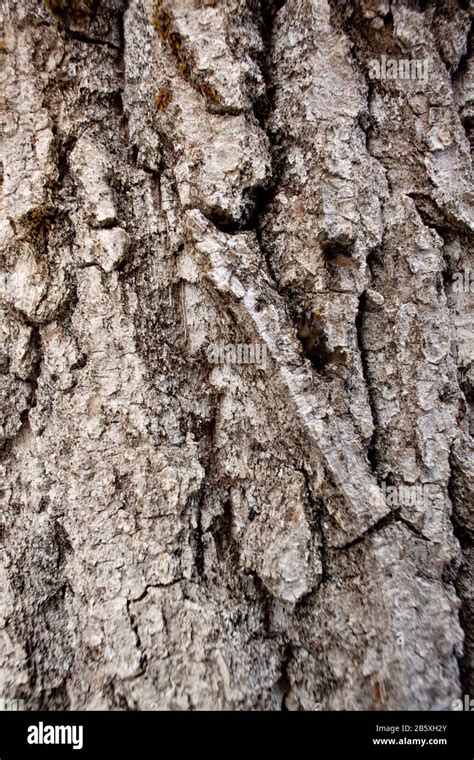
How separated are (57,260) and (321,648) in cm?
158

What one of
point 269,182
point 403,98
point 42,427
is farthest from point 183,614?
point 403,98

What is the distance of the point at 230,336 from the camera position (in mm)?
1555

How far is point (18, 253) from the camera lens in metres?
1.60

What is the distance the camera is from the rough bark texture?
1430mm

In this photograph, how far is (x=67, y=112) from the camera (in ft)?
5.31

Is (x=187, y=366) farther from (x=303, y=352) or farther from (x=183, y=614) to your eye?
(x=183, y=614)

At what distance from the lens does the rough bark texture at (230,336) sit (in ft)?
4.69

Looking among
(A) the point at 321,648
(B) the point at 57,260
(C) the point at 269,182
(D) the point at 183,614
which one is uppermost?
(C) the point at 269,182

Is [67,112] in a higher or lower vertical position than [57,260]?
higher
